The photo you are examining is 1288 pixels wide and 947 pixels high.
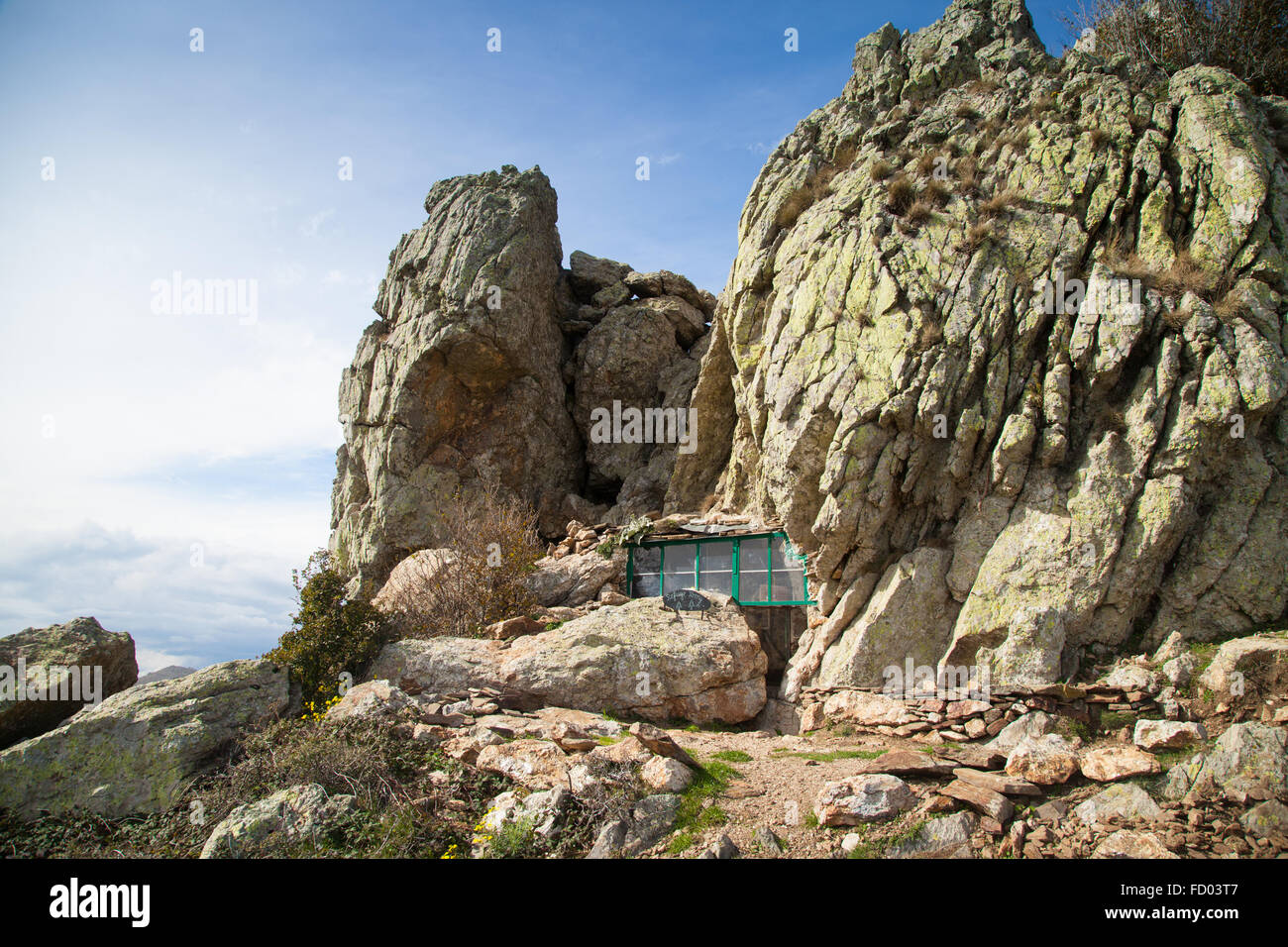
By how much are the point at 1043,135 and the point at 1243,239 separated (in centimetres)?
649

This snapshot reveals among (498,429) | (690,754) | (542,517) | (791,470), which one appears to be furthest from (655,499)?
(690,754)

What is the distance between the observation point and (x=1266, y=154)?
61.7 feet

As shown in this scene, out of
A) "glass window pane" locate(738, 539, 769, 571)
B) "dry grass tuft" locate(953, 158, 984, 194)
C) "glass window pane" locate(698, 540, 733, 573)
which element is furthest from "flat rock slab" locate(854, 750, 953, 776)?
"dry grass tuft" locate(953, 158, 984, 194)

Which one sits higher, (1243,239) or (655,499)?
(1243,239)

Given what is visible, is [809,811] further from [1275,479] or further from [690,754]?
[1275,479]

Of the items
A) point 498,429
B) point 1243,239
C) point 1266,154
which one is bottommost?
point 498,429

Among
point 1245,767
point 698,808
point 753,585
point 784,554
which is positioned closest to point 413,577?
point 753,585

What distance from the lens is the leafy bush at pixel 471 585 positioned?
21.2 metres

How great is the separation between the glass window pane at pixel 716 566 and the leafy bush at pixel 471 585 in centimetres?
581

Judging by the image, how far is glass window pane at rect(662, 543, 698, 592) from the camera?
80.4ft

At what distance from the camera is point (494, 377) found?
32562mm

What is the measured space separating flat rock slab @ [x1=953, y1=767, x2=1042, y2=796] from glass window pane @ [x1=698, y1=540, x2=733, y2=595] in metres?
12.5
